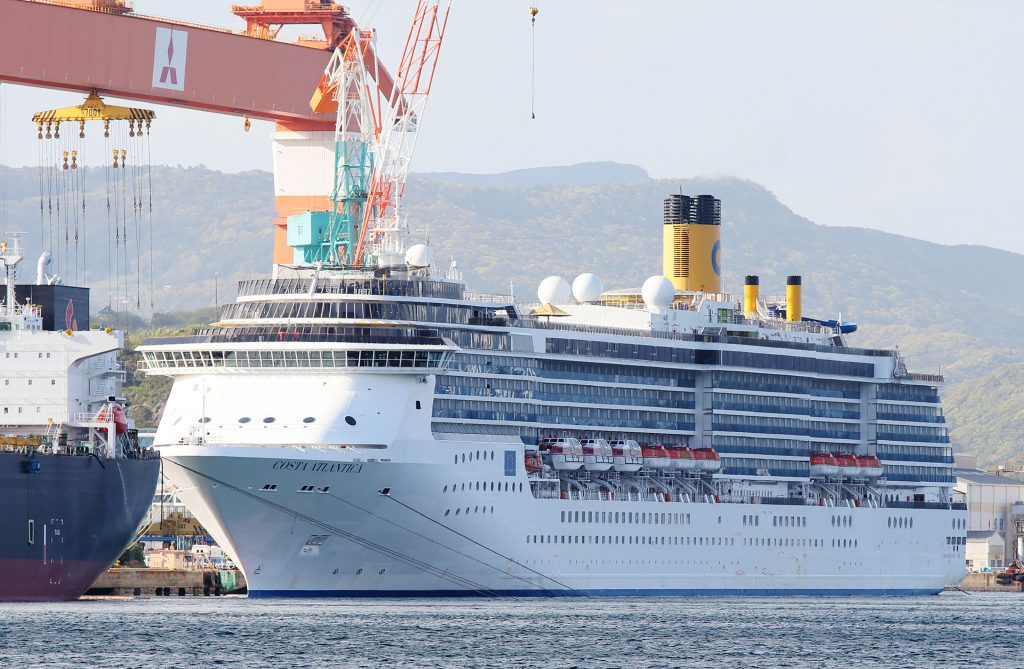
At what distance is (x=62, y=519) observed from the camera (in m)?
71.3

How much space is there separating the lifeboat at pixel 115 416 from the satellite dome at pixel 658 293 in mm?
25100

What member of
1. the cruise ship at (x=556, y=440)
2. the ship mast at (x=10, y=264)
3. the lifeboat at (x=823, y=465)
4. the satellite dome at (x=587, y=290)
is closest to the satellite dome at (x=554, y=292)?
the cruise ship at (x=556, y=440)

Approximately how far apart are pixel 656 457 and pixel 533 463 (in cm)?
808

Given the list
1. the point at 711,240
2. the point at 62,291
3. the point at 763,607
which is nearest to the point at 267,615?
the point at 62,291

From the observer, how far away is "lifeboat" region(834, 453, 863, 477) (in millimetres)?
98188

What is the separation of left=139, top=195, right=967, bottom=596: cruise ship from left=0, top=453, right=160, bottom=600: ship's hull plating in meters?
2.34

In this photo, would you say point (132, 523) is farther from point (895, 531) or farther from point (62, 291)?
point (895, 531)

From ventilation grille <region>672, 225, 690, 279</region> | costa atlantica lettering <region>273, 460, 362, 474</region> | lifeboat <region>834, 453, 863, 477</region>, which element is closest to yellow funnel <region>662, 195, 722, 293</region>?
ventilation grille <region>672, 225, 690, 279</region>

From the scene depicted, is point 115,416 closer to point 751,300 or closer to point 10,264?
point 10,264

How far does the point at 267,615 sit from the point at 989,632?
23.7 meters

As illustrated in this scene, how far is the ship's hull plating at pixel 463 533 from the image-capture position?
242ft

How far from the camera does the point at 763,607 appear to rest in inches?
3297

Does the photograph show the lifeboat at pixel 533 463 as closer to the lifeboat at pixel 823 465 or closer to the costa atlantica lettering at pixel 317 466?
the costa atlantica lettering at pixel 317 466

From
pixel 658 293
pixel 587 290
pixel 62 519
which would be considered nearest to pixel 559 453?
pixel 658 293
